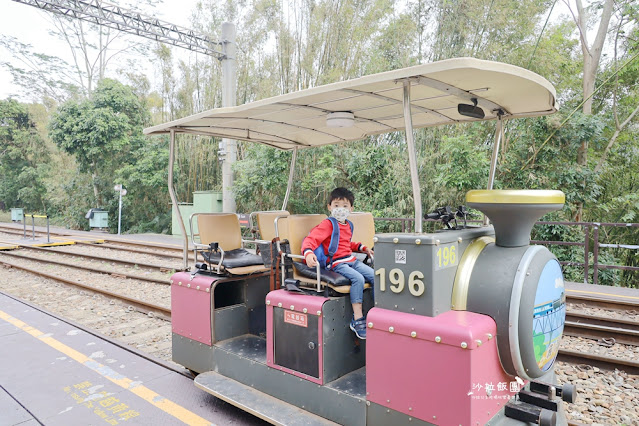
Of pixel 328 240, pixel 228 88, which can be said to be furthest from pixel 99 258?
pixel 328 240

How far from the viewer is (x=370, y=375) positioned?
7.30 ft

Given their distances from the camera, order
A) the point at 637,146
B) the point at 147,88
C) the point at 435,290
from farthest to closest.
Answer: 1. the point at 147,88
2. the point at 637,146
3. the point at 435,290

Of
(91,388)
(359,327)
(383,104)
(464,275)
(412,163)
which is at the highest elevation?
(383,104)

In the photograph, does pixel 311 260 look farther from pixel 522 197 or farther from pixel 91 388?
pixel 91 388

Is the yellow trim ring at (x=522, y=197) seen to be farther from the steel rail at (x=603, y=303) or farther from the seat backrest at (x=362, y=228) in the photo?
the steel rail at (x=603, y=303)

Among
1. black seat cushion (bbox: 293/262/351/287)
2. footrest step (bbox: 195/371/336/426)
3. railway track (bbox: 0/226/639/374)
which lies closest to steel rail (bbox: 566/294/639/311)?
railway track (bbox: 0/226/639/374)

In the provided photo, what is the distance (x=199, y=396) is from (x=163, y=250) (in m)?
9.21

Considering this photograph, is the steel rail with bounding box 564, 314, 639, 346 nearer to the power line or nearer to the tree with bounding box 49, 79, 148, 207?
the power line

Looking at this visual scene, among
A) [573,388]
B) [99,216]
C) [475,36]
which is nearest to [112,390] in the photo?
[573,388]

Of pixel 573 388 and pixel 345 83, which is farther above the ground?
pixel 345 83

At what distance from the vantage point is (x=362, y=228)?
3.70 meters

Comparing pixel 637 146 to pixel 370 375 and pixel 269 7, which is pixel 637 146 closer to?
pixel 370 375

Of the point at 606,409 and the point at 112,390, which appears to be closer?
the point at 606,409

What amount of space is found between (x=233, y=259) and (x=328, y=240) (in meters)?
1.05
